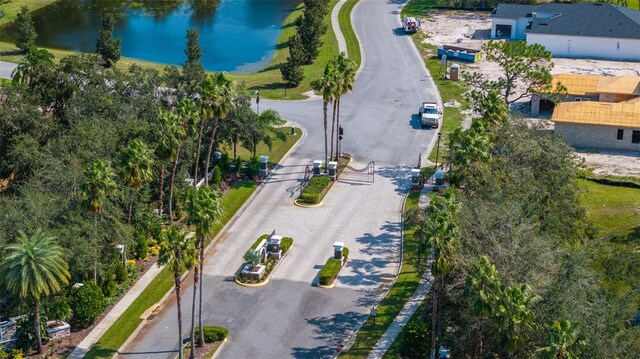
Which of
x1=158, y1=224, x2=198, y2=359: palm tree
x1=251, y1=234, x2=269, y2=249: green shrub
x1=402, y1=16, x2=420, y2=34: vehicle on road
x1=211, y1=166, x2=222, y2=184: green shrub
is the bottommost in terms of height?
x1=251, y1=234, x2=269, y2=249: green shrub

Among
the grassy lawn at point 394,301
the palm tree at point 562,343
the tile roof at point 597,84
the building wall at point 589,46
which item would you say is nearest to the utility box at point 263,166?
the grassy lawn at point 394,301

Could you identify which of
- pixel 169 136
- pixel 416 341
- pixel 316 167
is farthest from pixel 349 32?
pixel 416 341

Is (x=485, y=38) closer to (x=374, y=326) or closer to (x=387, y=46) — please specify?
(x=387, y=46)

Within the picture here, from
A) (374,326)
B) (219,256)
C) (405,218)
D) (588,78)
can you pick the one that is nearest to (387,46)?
(588,78)

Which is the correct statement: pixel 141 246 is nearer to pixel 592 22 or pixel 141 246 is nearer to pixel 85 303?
pixel 85 303

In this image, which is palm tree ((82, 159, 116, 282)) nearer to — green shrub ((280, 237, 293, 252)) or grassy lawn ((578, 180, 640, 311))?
green shrub ((280, 237, 293, 252))

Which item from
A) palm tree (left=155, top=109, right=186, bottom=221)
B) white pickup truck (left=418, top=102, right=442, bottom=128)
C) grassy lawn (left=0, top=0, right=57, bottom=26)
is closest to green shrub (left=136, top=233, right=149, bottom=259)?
palm tree (left=155, top=109, right=186, bottom=221)

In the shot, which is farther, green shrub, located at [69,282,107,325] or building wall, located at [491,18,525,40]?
building wall, located at [491,18,525,40]
